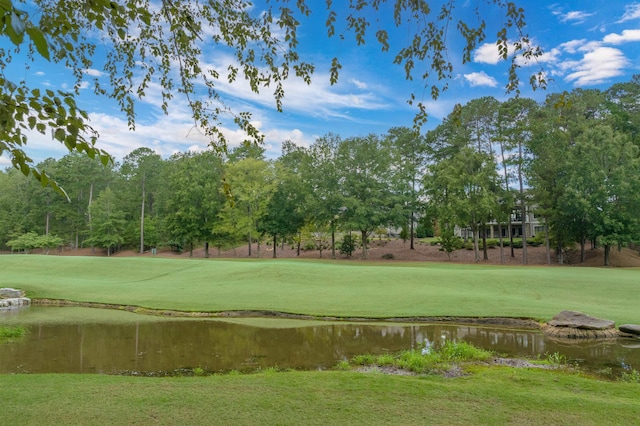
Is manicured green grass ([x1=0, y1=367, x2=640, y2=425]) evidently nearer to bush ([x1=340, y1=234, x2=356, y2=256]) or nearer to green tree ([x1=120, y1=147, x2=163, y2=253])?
bush ([x1=340, y1=234, x2=356, y2=256])

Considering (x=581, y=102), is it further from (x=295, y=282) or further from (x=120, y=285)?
(x=120, y=285)

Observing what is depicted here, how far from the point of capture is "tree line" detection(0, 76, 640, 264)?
34281 mm

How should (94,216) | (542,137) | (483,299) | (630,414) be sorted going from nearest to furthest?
(630,414) < (483,299) < (542,137) < (94,216)

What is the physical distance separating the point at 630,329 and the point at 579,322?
114cm

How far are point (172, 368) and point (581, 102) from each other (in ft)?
140

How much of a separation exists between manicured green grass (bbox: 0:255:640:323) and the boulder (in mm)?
1217

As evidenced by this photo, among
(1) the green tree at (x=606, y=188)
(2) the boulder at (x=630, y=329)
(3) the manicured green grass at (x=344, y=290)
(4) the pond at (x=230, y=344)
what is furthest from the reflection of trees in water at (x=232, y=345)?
(1) the green tree at (x=606, y=188)

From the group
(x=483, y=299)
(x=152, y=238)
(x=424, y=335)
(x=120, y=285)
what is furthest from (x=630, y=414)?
(x=152, y=238)

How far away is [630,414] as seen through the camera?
4.65 m

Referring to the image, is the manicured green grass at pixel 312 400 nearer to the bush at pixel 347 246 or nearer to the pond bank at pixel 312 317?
the pond bank at pixel 312 317

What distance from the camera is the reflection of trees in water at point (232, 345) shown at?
336 inches

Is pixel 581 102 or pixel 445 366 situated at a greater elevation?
pixel 581 102

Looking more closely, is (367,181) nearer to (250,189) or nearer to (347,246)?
(347,246)

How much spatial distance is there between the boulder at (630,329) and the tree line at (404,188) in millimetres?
23704
